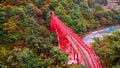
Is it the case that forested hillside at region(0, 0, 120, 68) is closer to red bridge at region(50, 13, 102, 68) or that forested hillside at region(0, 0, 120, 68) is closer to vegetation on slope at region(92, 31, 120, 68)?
red bridge at region(50, 13, 102, 68)

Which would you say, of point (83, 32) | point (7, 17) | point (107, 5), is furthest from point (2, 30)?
point (107, 5)

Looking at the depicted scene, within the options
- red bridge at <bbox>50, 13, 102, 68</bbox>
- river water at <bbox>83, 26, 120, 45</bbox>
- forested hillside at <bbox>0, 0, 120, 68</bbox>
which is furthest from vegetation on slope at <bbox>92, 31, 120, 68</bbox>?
river water at <bbox>83, 26, 120, 45</bbox>

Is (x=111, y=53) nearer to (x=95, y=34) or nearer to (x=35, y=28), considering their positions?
(x=35, y=28)

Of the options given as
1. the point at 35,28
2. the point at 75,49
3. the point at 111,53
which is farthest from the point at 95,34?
the point at 111,53

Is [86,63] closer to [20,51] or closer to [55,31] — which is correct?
[20,51]

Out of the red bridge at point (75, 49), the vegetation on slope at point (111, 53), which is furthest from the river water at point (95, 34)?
the vegetation on slope at point (111, 53)

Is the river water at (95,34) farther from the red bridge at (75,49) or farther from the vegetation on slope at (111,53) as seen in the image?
the vegetation on slope at (111,53)
